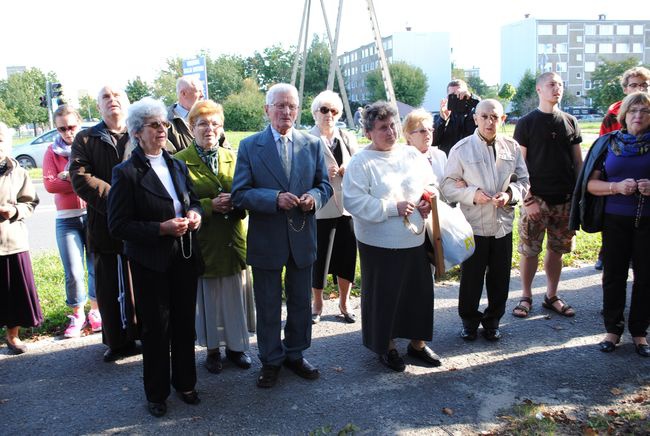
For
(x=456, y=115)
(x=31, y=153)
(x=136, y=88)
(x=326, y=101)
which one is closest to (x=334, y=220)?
(x=326, y=101)

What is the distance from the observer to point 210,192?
4141 millimetres

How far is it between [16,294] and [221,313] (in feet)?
6.21

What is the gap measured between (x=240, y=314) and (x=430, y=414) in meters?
1.66

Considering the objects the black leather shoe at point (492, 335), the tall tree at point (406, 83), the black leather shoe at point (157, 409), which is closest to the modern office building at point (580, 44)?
the tall tree at point (406, 83)

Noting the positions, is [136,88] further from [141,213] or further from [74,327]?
[141,213]

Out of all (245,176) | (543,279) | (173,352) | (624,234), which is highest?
(245,176)

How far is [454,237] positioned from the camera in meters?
4.26

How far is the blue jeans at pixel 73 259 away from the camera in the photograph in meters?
5.16

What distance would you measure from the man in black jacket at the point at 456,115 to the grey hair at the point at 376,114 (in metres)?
3.16

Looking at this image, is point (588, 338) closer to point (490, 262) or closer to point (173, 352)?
point (490, 262)

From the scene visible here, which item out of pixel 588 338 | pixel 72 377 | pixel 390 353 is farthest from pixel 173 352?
pixel 588 338

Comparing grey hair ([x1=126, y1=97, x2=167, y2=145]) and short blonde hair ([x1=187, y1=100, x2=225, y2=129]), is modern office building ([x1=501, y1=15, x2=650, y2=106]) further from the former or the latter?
grey hair ([x1=126, y1=97, x2=167, y2=145])

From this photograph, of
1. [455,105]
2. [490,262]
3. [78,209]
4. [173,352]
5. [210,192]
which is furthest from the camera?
[455,105]

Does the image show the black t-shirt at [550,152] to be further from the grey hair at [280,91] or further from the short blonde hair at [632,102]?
the grey hair at [280,91]
